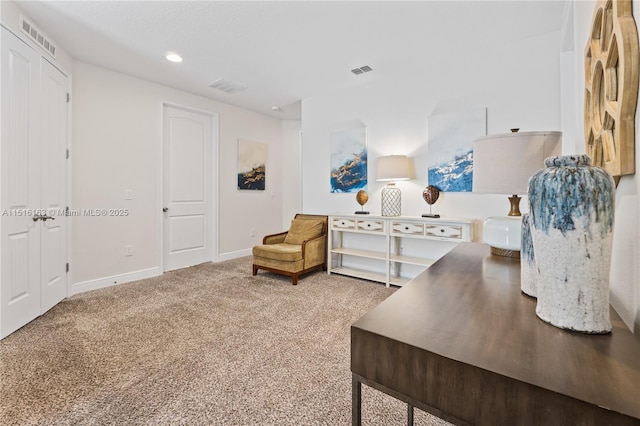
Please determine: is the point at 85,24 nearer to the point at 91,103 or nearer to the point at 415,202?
the point at 91,103

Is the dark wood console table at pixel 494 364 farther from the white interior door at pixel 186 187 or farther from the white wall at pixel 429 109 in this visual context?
the white interior door at pixel 186 187

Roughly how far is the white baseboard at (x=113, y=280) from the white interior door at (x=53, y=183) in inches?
7.4

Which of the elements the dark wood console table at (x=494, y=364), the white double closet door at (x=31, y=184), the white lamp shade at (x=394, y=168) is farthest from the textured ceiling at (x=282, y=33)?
the dark wood console table at (x=494, y=364)

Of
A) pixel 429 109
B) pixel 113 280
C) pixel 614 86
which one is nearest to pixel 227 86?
pixel 429 109

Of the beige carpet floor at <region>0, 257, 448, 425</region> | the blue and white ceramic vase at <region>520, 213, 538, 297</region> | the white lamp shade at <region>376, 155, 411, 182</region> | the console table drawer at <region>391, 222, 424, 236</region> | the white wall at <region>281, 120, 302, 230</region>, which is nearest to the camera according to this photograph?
the blue and white ceramic vase at <region>520, 213, 538, 297</region>

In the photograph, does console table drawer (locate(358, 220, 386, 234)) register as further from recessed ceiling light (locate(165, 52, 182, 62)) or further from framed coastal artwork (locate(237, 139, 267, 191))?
recessed ceiling light (locate(165, 52, 182, 62))

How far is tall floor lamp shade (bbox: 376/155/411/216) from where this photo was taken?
326cm

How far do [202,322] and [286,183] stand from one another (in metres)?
3.65

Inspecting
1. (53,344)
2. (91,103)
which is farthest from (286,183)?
A: (53,344)

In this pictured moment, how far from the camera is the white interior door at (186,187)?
4.03 metres

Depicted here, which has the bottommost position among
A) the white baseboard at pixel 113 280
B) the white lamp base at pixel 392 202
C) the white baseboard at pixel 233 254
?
the white baseboard at pixel 113 280

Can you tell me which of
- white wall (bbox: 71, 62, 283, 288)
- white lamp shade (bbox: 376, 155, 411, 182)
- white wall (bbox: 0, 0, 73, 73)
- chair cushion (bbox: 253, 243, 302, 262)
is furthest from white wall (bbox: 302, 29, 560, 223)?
white wall (bbox: 0, 0, 73, 73)

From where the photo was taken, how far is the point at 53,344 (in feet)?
6.75

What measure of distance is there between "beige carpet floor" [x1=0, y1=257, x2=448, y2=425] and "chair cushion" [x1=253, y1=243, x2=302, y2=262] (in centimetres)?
48
